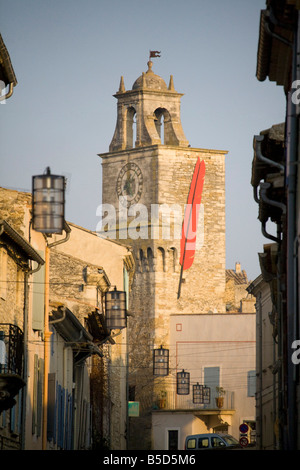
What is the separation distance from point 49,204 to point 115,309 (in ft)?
58.3

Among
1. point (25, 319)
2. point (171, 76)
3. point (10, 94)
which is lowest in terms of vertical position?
point (25, 319)

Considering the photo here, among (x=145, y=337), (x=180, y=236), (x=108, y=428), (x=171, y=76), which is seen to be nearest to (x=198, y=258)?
(x=180, y=236)

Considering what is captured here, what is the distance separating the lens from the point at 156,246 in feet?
237

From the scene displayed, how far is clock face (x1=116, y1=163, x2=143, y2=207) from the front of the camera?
74.3 meters

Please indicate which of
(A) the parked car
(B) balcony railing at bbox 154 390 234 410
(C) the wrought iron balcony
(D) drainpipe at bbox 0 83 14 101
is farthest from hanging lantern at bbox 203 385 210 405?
(D) drainpipe at bbox 0 83 14 101

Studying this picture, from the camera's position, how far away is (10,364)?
21.7m

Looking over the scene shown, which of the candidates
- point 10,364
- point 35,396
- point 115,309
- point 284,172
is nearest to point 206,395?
point 115,309

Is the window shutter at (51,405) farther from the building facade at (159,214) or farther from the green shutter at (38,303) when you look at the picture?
the building facade at (159,214)

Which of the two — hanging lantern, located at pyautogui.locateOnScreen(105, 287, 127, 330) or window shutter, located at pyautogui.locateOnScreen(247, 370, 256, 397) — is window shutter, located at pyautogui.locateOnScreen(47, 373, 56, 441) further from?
window shutter, located at pyautogui.locateOnScreen(247, 370, 256, 397)

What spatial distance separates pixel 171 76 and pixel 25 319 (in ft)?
177

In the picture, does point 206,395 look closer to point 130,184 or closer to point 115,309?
point 130,184

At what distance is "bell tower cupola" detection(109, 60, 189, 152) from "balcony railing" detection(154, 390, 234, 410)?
16.5 meters
